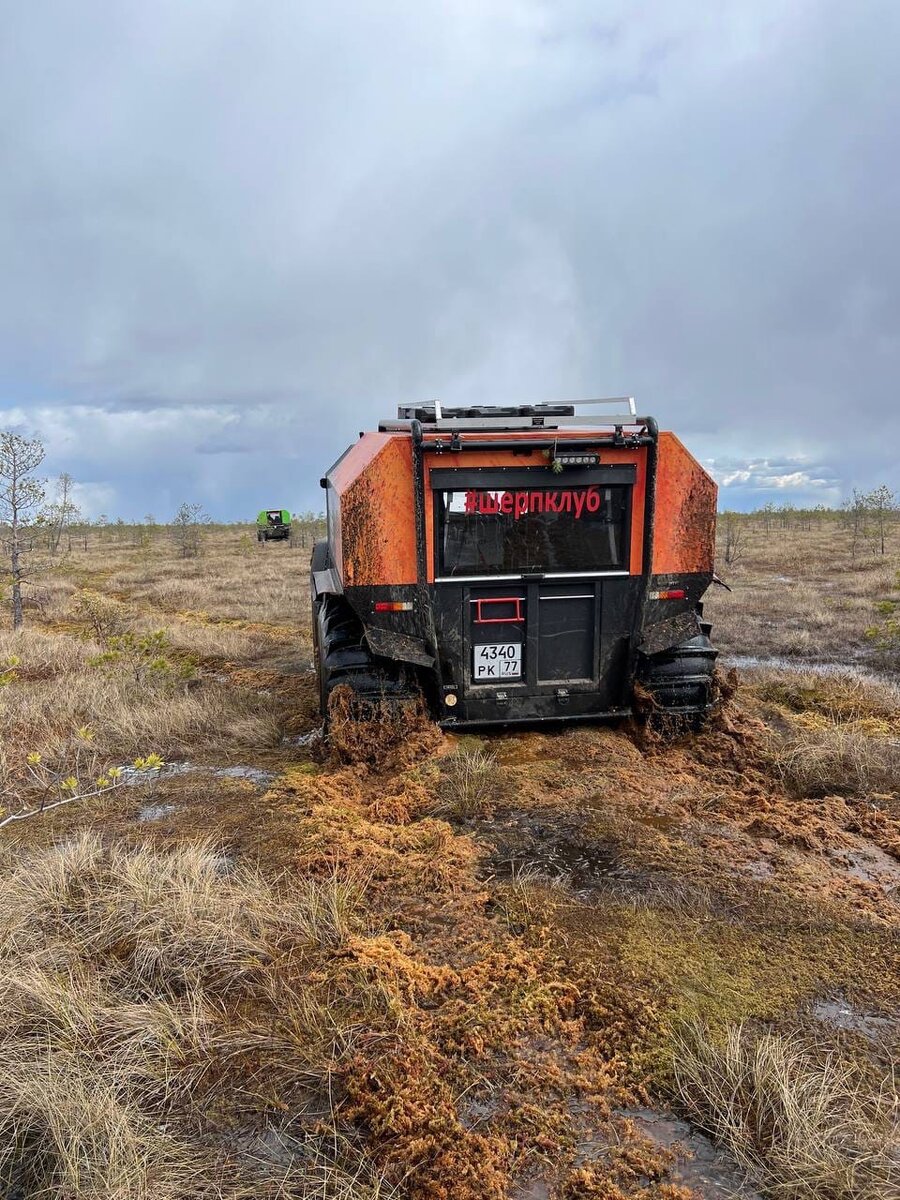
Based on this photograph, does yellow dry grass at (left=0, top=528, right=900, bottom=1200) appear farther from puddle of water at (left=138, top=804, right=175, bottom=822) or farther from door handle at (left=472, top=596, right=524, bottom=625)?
door handle at (left=472, top=596, right=524, bottom=625)

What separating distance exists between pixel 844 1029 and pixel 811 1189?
32.2 inches

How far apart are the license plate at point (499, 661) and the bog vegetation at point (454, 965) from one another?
57 centimetres

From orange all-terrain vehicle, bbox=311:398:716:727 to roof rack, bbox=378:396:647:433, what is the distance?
31mm

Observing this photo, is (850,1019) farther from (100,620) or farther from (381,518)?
(100,620)

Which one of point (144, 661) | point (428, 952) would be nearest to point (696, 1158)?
point (428, 952)

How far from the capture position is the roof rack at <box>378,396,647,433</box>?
5527mm

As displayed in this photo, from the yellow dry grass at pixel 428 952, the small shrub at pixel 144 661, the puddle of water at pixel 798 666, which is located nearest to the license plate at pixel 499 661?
the yellow dry grass at pixel 428 952

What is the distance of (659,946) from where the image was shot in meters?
3.18

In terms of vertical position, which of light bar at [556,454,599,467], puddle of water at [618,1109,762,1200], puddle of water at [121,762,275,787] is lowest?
puddle of water at [618,1109,762,1200]

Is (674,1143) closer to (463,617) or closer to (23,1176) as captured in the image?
(23,1176)

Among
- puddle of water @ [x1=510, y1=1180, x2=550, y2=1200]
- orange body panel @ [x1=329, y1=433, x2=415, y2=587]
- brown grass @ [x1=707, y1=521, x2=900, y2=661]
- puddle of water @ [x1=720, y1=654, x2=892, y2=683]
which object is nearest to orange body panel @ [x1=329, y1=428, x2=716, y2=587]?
orange body panel @ [x1=329, y1=433, x2=415, y2=587]

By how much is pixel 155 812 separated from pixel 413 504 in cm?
274

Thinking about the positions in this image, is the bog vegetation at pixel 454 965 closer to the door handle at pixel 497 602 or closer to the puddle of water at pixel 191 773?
the puddle of water at pixel 191 773

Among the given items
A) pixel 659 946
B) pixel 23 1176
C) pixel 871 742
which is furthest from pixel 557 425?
pixel 23 1176
